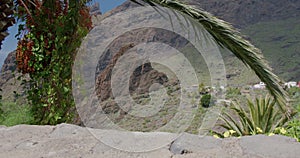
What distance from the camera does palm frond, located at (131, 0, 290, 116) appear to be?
8.21 feet

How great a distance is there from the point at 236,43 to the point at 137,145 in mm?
1100

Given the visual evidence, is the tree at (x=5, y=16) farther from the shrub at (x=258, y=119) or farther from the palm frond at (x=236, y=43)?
the shrub at (x=258, y=119)

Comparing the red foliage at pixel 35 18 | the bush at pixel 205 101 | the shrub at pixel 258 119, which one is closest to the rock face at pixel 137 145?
the red foliage at pixel 35 18

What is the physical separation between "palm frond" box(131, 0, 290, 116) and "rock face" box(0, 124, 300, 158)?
2.25 ft

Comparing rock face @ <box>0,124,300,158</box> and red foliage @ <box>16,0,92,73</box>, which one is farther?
red foliage @ <box>16,0,92,73</box>

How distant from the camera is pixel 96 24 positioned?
3701 mm

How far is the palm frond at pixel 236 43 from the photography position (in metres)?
2.50

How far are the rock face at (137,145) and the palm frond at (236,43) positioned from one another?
685mm

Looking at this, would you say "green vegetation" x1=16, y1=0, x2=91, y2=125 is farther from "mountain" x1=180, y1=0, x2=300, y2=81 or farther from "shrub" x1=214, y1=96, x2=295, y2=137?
"mountain" x1=180, y1=0, x2=300, y2=81

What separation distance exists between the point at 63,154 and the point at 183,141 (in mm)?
696

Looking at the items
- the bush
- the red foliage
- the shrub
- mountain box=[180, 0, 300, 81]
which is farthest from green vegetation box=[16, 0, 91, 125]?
mountain box=[180, 0, 300, 81]

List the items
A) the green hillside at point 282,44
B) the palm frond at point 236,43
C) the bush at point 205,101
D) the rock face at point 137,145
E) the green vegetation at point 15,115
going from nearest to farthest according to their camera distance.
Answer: the rock face at point 137,145 < the palm frond at point 236,43 < the green vegetation at point 15,115 < the bush at point 205,101 < the green hillside at point 282,44

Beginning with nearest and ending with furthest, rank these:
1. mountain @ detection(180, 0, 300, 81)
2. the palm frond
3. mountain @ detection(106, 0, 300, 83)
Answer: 1. the palm frond
2. mountain @ detection(106, 0, 300, 83)
3. mountain @ detection(180, 0, 300, 81)

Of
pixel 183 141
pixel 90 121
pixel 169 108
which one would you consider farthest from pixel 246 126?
pixel 183 141
